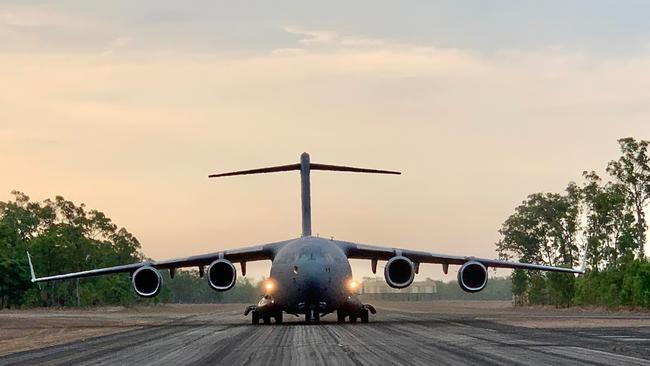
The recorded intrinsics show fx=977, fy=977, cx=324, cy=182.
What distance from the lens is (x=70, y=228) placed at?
356ft

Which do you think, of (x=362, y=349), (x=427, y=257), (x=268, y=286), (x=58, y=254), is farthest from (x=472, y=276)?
(x=58, y=254)

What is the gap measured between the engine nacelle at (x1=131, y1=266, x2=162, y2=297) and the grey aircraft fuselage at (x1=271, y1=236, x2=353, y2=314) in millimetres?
5023

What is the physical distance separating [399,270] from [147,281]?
10.3 metres

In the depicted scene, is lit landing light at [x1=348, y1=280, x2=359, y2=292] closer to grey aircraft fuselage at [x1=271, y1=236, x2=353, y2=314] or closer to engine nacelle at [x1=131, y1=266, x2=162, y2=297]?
grey aircraft fuselage at [x1=271, y1=236, x2=353, y2=314]

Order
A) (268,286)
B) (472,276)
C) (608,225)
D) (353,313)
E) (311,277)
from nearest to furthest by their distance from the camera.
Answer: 1. (311,277)
2. (268,286)
3. (353,313)
4. (472,276)
5. (608,225)

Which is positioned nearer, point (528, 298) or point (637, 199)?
point (637, 199)

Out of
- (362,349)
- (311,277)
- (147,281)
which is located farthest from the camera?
(147,281)

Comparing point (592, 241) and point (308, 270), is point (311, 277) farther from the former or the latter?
point (592, 241)

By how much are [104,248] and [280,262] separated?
3303 inches

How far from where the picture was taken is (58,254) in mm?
99688

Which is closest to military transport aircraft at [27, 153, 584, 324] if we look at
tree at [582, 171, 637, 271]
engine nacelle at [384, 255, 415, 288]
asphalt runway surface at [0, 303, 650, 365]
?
engine nacelle at [384, 255, 415, 288]

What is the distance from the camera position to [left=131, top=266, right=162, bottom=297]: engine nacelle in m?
39.7

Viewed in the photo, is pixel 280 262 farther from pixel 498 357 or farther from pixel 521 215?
pixel 521 215

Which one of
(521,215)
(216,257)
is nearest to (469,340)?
(216,257)
